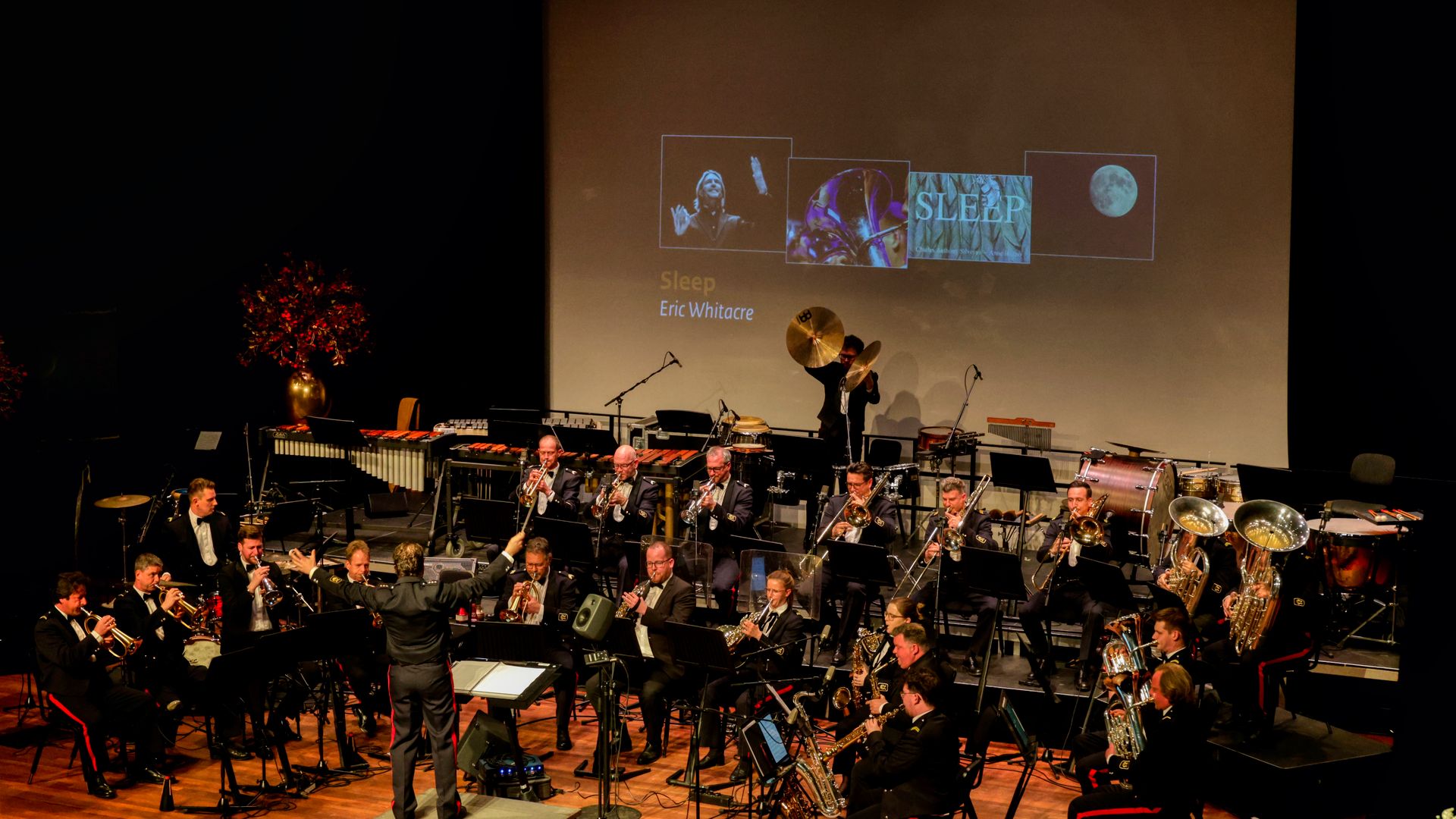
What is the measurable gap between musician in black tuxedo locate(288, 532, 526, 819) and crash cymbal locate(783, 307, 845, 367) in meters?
5.02

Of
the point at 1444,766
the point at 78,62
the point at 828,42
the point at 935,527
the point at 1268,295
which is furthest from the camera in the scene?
the point at 828,42

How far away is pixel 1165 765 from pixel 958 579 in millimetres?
2590

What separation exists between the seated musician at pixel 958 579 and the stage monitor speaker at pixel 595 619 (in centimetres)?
250

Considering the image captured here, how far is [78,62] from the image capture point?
1141 cm

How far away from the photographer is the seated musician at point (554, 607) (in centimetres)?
848

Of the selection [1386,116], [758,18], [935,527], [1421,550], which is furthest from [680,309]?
[1421,550]

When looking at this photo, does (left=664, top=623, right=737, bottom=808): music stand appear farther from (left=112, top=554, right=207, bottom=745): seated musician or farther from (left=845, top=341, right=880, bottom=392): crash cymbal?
(left=845, top=341, right=880, bottom=392): crash cymbal

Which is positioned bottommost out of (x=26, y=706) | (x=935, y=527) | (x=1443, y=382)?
(x=26, y=706)

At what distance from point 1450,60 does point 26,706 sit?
12.2 m

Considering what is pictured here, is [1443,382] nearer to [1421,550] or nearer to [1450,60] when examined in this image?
[1450,60]

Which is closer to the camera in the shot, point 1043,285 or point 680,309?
point 1043,285

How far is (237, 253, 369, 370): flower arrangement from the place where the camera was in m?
12.2

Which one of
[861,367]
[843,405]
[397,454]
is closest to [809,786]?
[861,367]

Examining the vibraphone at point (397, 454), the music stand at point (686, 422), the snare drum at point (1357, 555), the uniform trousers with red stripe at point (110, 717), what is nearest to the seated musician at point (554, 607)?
the uniform trousers with red stripe at point (110, 717)
